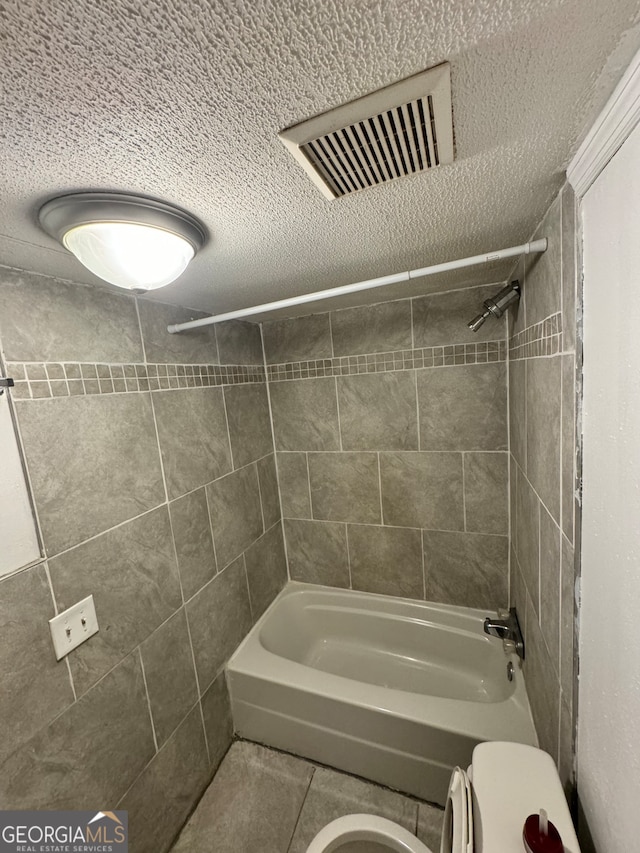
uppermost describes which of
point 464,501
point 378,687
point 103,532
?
point 103,532

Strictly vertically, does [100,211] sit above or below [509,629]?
above

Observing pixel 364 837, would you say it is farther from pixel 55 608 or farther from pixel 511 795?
pixel 55 608

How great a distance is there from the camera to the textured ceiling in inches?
13.5

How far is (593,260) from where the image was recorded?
0.59 m

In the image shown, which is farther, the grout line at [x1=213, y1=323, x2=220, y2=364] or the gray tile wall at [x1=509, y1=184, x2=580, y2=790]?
the grout line at [x1=213, y1=323, x2=220, y2=364]

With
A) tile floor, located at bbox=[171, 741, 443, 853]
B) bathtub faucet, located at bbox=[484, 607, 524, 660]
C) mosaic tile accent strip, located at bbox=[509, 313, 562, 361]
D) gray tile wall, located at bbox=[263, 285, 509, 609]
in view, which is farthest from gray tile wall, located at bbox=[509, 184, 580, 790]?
tile floor, located at bbox=[171, 741, 443, 853]

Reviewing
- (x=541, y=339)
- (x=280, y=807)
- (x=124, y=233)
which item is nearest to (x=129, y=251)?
(x=124, y=233)

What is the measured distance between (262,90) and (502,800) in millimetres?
1372

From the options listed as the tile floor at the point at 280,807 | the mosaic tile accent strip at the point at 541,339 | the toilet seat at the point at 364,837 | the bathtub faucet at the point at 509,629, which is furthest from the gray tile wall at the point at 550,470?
the tile floor at the point at 280,807

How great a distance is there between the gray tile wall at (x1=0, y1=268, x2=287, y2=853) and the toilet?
974 millimetres

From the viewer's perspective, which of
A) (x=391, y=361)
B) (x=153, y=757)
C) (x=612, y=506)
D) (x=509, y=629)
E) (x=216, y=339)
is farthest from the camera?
(x=391, y=361)

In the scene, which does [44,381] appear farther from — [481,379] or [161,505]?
[481,379]

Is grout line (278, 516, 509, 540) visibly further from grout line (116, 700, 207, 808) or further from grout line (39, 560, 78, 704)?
grout line (39, 560, 78, 704)

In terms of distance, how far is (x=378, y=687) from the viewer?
1366 mm
